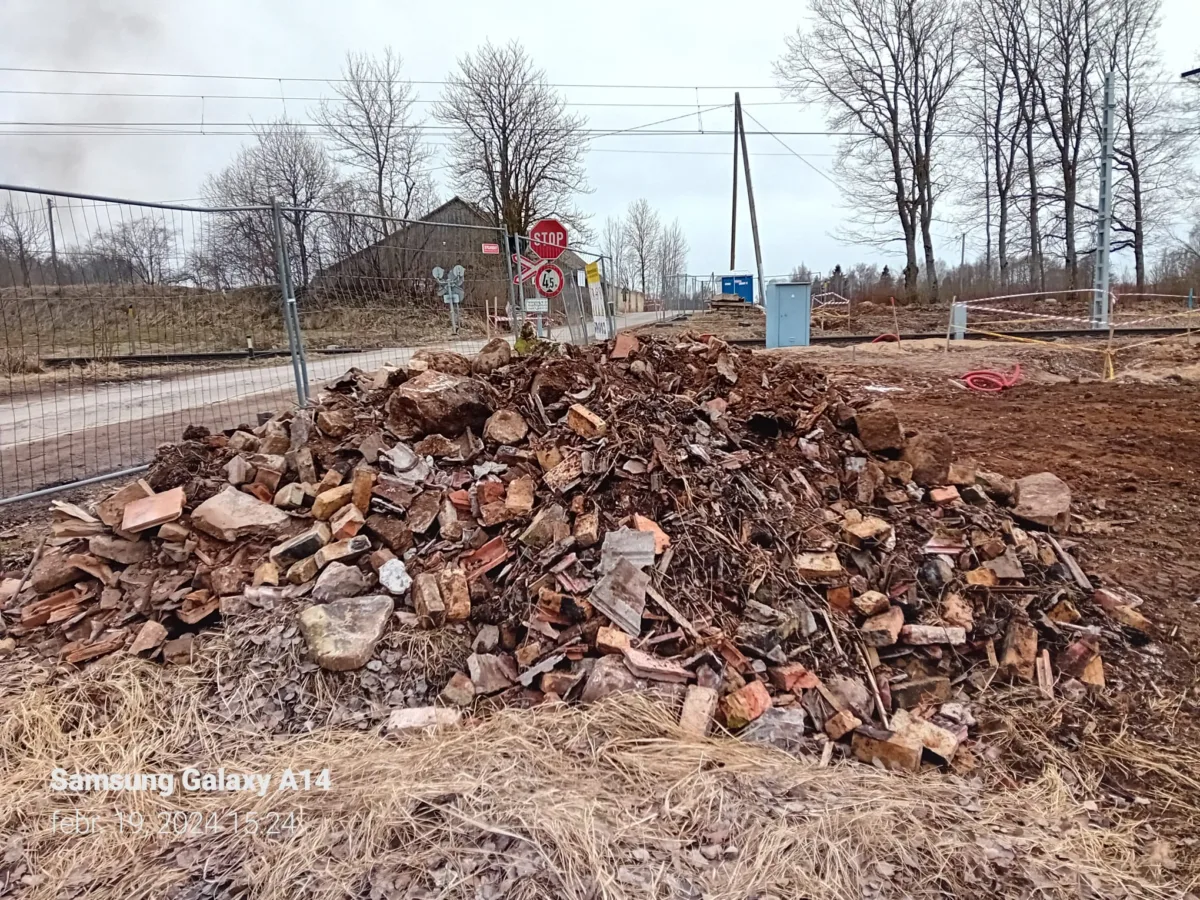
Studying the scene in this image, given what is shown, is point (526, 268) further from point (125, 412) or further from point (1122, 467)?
point (1122, 467)

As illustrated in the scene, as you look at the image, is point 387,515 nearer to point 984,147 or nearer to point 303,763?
point 303,763

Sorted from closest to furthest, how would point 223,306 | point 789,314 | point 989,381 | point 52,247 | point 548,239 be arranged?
point 52,247, point 223,306, point 548,239, point 989,381, point 789,314

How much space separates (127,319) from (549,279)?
4.65m

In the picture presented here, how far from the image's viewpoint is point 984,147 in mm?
32594

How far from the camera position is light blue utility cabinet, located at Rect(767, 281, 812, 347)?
648 inches

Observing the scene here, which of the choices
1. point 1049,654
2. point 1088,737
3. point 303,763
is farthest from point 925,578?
point 303,763

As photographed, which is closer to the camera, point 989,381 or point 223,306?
point 223,306

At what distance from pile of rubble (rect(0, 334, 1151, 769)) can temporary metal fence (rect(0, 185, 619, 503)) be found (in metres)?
1.83

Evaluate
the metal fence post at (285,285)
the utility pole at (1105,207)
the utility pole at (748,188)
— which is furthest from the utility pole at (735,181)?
the metal fence post at (285,285)

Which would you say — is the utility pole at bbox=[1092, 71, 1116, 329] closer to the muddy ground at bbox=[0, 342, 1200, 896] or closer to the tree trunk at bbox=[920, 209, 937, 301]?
the muddy ground at bbox=[0, 342, 1200, 896]

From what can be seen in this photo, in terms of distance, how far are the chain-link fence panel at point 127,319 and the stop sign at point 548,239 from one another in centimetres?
351

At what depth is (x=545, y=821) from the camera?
2047 mm

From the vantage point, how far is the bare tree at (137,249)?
16.6ft

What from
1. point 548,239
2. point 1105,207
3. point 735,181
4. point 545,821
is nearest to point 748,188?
point 735,181
